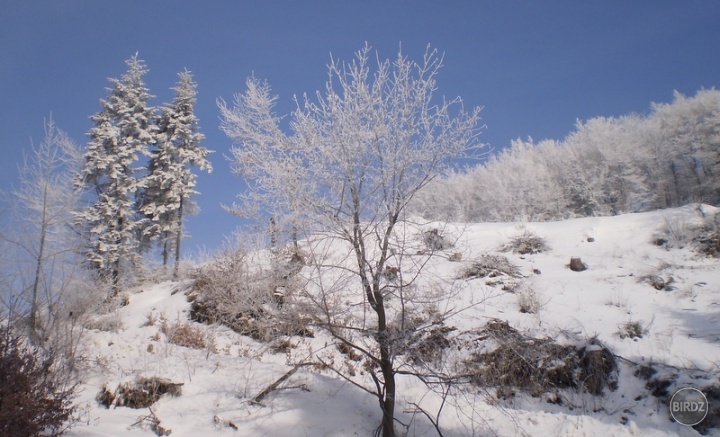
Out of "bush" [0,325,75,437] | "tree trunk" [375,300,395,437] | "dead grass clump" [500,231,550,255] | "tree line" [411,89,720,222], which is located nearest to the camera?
"bush" [0,325,75,437]

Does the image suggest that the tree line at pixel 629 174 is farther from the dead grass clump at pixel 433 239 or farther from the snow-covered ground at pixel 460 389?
the dead grass clump at pixel 433 239

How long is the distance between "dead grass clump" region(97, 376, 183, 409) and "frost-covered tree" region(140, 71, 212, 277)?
45.3ft

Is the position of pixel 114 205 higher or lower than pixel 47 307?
higher

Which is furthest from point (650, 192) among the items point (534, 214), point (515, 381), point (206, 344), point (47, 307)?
point (47, 307)

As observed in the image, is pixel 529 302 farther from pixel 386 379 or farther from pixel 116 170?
pixel 116 170

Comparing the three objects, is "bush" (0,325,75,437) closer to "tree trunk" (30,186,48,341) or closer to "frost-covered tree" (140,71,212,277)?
"tree trunk" (30,186,48,341)

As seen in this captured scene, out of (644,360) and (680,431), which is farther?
(644,360)

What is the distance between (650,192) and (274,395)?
4627 cm

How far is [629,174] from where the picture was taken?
41.6m

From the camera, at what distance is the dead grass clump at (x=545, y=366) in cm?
743

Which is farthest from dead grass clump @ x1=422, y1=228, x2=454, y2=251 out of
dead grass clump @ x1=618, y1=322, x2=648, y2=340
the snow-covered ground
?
dead grass clump @ x1=618, y1=322, x2=648, y2=340

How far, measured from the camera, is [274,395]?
6.90 meters

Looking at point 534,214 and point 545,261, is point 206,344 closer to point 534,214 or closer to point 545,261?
point 545,261

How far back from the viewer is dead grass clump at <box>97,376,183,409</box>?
6551 millimetres
